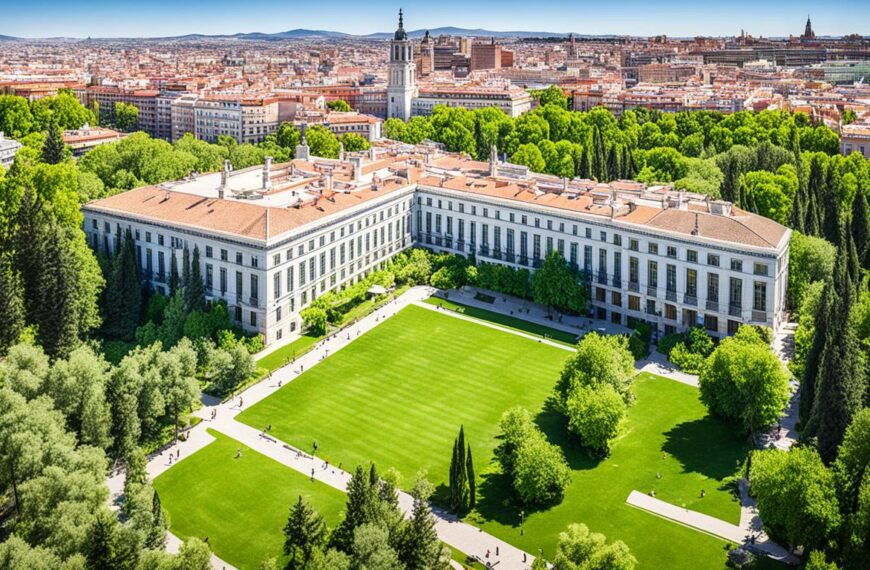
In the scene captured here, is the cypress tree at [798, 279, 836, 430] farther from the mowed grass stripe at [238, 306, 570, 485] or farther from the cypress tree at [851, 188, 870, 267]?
the cypress tree at [851, 188, 870, 267]

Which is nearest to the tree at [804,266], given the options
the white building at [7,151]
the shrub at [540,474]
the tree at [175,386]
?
the shrub at [540,474]

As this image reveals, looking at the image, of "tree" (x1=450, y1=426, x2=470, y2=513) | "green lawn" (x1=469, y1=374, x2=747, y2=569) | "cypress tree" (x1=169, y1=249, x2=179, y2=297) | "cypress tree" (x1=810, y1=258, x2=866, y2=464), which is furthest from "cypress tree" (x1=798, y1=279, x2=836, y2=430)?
"cypress tree" (x1=169, y1=249, x2=179, y2=297)

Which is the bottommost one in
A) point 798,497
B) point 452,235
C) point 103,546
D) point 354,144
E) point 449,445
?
point 449,445

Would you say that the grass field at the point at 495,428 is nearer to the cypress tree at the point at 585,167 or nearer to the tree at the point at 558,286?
the tree at the point at 558,286

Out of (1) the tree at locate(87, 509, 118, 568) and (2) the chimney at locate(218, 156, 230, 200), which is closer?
(1) the tree at locate(87, 509, 118, 568)

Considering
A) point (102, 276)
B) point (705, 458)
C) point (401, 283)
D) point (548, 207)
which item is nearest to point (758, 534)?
point (705, 458)

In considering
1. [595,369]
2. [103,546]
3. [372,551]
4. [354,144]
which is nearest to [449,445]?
[595,369]

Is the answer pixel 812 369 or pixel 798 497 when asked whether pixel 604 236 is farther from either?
pixel 798 497
